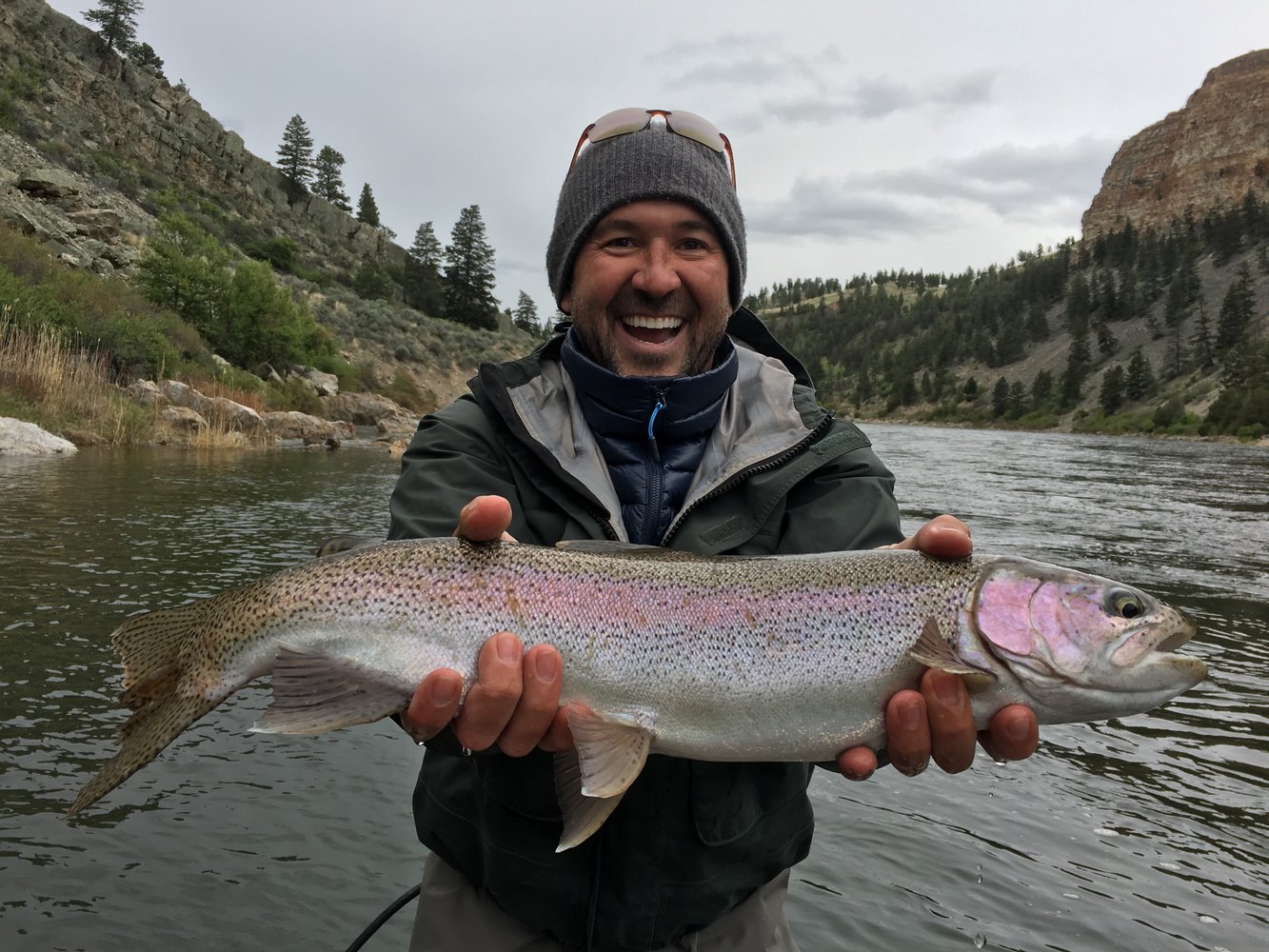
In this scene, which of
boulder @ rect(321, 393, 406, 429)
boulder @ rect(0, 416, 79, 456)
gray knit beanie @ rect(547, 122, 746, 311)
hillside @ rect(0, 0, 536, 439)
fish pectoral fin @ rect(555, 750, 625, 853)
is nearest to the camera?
fish pectoral fin @ rect(555, 750, 625, 853)

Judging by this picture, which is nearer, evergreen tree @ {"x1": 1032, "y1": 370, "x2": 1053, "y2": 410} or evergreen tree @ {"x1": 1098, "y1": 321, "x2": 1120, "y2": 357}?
evergreen tree @ {"x1": 1032, "y1": 370, "x2": 1053, "y2": 410}

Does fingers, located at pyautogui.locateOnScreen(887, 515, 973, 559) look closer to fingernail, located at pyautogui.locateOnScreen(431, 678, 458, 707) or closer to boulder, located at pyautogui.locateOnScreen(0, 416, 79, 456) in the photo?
fingernail, located at pyautogui.locateOnScreen(431, 678, 458, 707)

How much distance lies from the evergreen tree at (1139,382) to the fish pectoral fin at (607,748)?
90.6 metres

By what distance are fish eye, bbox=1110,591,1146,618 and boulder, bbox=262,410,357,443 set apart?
89.4 ft

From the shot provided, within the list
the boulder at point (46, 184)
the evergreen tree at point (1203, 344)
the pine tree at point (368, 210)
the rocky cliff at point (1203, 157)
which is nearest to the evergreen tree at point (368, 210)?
the pine tree at point (368, 210)

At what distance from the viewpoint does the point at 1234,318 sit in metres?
80.5

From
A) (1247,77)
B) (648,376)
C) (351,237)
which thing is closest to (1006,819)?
(648,376)

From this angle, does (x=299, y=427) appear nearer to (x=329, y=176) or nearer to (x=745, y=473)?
(x=745, y=473)

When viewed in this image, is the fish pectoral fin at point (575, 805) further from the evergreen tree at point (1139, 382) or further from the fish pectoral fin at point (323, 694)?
the evergreen tree at point (1139, 382)

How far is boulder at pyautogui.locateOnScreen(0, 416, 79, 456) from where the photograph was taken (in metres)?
17.0

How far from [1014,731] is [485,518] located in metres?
1.63

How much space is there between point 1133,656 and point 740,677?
1.17 metres

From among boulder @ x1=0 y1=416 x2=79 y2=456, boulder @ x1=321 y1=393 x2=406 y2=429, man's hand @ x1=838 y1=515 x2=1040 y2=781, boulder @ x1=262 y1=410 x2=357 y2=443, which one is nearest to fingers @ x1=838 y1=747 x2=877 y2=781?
man's hand @ x1=838 y1=515 x2=1040 y2=781

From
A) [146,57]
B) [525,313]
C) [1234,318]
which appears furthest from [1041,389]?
[146,57]
